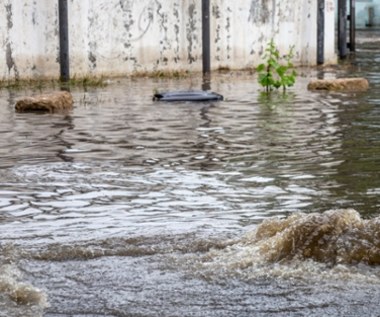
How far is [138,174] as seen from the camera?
885 centimetres

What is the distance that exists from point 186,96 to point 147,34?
5420 mm

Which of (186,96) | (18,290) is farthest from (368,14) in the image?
(18,290)

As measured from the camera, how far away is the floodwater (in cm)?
528

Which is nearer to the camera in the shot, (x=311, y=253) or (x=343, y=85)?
(x=311, y=253)

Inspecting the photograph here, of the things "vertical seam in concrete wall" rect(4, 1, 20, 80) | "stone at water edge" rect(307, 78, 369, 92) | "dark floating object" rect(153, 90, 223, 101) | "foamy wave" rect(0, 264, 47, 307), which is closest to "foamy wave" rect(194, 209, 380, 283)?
"foamy wave" rect(0, 264, 47, 307)

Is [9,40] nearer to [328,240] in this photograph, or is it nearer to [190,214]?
[190,214]

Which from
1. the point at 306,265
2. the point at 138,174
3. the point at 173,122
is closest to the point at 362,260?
the point at 306,265

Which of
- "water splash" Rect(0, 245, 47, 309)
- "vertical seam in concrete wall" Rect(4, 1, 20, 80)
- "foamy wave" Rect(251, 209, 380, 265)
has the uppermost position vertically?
"vertical seam in concrete wall" Rect(4, 1, 20, 80)

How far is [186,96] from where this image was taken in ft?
49.4

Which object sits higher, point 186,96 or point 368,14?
point 368,14

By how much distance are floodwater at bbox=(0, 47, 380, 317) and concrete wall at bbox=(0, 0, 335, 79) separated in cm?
541

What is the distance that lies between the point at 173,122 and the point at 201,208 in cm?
511

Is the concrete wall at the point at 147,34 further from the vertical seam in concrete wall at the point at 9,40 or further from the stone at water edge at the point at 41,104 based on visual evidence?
→ the stone at water edge at the point at 41,104

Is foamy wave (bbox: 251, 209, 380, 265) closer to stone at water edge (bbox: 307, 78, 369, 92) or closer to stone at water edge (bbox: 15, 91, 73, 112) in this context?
stone at water edge (bbox: 15, 91, 73, 112)
